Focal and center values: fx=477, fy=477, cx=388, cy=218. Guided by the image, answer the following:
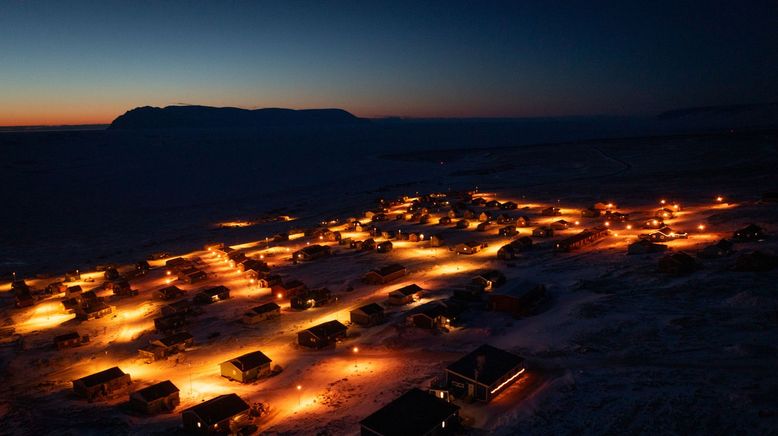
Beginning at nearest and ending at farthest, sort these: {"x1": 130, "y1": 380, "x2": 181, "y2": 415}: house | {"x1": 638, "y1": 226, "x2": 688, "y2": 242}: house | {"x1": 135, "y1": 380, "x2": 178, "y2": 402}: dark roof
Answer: {"x1": 130, "y1": 380, "x2": 181, "y2": 415}: house < {"x1": 135, "y1": 380, "x2": 178, "y2": 402}: dark roof < {"x1": 638, "y1": 226, "x2": 688, "y2": 242}: house

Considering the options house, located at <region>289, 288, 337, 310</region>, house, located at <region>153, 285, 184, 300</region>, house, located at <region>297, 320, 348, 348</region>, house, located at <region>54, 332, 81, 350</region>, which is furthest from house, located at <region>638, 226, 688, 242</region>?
house, located at <region>54, 332, 81, 350</region>

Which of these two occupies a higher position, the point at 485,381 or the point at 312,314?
the point at 485,381

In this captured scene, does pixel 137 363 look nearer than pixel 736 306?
No

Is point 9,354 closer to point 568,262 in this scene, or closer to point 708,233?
point 568,262

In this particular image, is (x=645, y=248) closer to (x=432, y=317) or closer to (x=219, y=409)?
(x=432, y=317)

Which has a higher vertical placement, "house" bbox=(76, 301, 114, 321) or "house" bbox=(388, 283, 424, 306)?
"house" bbox=(388, 283, 424, 306)

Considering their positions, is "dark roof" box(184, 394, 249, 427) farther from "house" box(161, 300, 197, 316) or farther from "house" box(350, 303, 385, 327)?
"house" box(161, 300, 197, 316)

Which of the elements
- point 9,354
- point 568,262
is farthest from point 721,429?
point 9,354

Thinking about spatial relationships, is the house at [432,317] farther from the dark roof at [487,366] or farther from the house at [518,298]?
the dark roof at [487,366]
